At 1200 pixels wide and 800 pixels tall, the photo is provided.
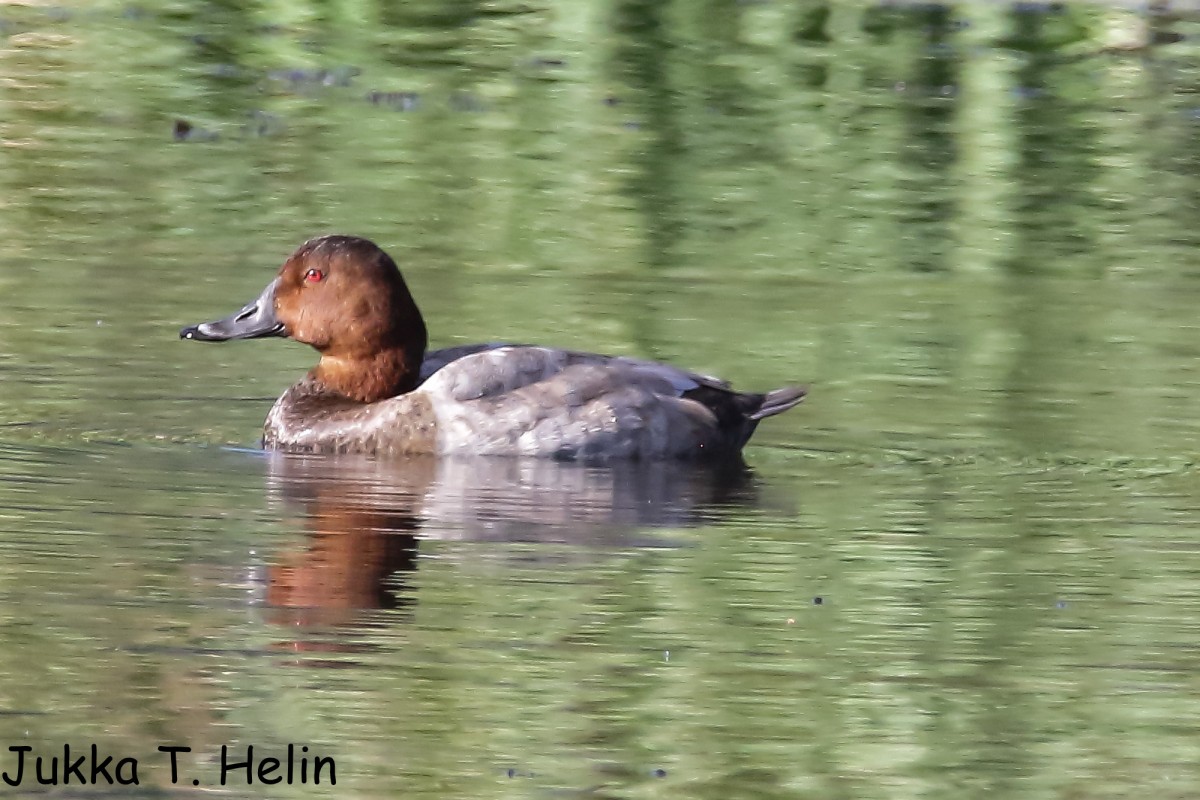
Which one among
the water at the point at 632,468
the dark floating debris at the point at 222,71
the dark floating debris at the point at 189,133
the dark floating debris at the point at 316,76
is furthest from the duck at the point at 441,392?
the dark floating debris at the point at 222,71

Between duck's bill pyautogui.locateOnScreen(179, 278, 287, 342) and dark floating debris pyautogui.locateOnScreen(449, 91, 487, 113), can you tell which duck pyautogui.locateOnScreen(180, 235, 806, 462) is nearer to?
duck's bill pyautogui.locateOnScreen(179, 278, 287, 342)

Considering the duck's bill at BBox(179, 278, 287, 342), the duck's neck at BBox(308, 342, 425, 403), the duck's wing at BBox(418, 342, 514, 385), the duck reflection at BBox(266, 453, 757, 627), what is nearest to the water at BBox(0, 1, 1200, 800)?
the duck reflection at BBox(266, 453, 757, 627)

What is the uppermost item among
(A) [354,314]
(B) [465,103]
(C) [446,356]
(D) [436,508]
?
(A) [354,314]

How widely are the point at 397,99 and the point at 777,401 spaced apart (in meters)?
8.87

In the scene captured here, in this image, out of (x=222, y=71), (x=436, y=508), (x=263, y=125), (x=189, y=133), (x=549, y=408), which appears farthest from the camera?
(x=222, y=71)

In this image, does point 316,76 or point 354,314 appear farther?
point 316,76

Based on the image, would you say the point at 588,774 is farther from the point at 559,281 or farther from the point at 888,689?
the point at 559,281

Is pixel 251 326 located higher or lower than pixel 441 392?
higher

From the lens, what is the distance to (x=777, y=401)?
9.85 meters

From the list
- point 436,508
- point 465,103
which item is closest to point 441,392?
point 436,508

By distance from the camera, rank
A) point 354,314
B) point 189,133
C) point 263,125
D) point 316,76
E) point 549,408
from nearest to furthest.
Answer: point 549,408
point 354,314
point 189,133
point 263,125
point 316,76

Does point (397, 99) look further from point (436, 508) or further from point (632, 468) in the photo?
point (436, 508)

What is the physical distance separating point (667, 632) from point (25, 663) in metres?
1.63

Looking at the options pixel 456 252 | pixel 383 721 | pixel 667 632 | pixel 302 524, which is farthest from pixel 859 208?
pixel 383 721
